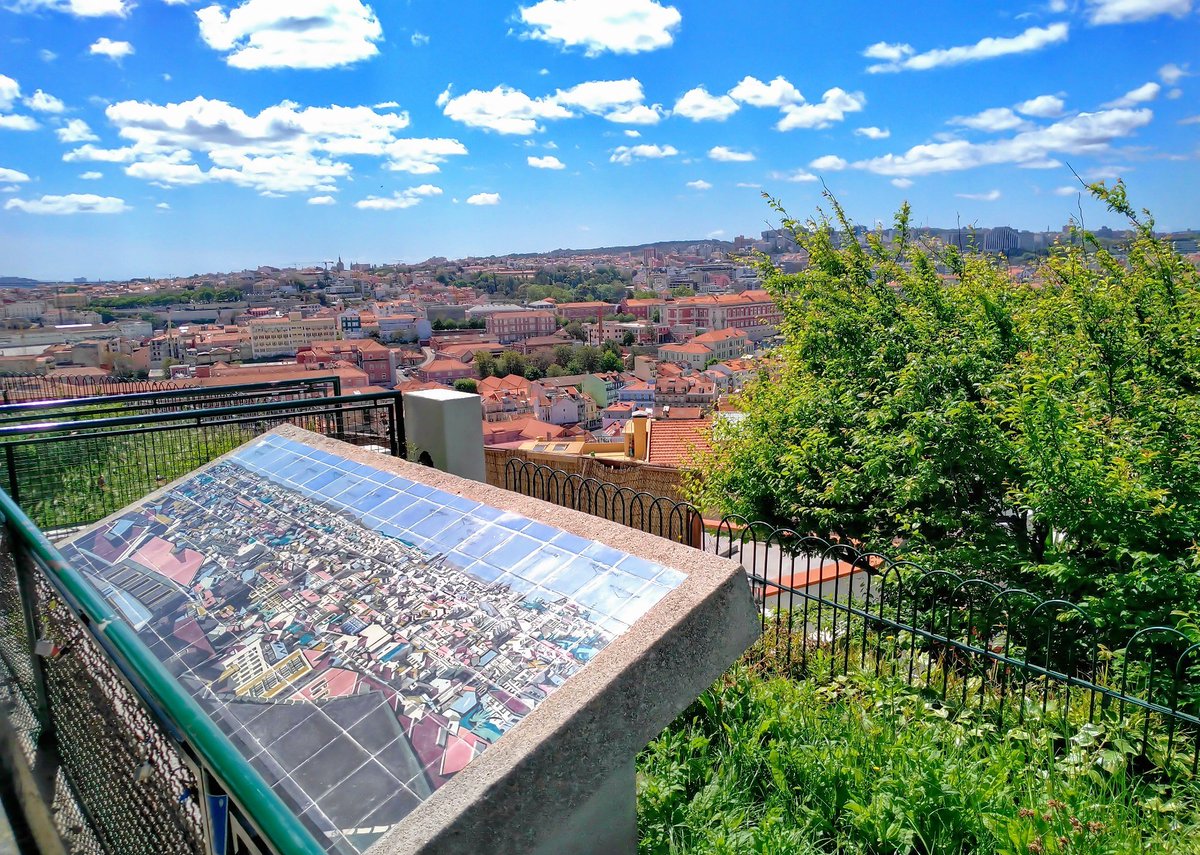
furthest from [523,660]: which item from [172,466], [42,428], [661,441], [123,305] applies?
[123,305]

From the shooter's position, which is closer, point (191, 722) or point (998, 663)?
point (191, 722)

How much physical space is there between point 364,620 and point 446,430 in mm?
3655

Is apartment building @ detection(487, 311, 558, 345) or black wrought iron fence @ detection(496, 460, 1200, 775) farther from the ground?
black wrought iron fence @ detection(496, 460, 1200, 775)

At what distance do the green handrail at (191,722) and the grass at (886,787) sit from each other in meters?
1.68

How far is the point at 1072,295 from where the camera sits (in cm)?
859

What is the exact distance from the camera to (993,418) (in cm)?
753

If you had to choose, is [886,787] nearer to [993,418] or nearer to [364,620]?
[364,620]

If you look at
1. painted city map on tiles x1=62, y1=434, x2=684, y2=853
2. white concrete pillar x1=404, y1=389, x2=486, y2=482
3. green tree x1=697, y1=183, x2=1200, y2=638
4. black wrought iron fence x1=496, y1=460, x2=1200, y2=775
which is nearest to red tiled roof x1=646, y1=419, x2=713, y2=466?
green tree x1=697, y1=183, x2=1200, y2=638

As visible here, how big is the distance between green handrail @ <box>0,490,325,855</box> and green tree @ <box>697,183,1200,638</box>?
5.61 meters

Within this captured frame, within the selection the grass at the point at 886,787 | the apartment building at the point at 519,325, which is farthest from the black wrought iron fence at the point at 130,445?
the apartment building at the point at 519,325

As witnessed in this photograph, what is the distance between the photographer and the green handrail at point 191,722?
90cm

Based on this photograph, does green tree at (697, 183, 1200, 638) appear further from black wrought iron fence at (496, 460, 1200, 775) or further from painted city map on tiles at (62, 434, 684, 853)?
painted city map on tiles at (62, 434, 684, 853)

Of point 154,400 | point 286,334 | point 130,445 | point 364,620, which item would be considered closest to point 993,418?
point 364,620

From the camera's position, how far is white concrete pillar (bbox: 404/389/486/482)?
5.87 meters
